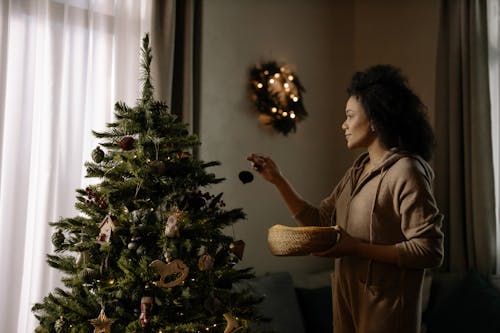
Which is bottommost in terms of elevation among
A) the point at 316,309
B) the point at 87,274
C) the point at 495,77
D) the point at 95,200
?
the point at 316,309

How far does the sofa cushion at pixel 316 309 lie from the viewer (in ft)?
9.96

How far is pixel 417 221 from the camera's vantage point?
1561 mm

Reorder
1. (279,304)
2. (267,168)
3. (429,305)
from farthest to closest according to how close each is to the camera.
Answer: (429,305)
(279,304)
(267,168)

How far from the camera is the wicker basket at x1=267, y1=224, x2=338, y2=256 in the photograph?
1.52 metres

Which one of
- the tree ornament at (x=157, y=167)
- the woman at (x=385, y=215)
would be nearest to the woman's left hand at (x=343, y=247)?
the woman at (x=385, y=215)

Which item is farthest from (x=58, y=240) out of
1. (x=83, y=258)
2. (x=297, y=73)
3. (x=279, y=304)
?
(x=297, y=73)

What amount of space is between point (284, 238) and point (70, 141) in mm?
1299

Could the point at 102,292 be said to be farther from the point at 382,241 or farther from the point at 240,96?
the point at 240,96

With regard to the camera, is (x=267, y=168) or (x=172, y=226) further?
(x=267, y=168)

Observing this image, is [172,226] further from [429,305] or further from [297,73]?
[297,73]

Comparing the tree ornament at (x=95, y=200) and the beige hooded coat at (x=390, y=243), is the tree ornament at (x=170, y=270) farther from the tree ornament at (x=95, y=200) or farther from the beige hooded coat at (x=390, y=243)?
the beige hooded coat at (x=390, y=243)

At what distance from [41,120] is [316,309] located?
171cm

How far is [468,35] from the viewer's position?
3438 millimetres

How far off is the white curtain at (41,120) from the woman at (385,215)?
127 centimetres
